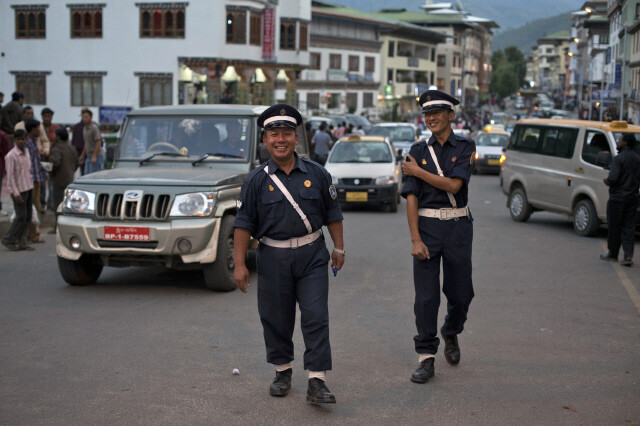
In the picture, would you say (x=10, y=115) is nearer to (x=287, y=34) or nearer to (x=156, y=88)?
(x=156, y=88)

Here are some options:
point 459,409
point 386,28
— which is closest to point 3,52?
point 386,28

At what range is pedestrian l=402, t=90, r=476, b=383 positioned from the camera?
6.23 m

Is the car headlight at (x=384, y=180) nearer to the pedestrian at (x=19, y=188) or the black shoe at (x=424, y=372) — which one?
the pedestrian at (x=19, y=188)

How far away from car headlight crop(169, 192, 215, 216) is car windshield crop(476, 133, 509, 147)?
24234 mm

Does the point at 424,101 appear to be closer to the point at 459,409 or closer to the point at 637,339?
the point at 459,409

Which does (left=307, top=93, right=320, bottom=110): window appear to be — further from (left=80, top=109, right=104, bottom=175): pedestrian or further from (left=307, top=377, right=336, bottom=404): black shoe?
(left=307, top=377, right=336, bottom=404): black shoe

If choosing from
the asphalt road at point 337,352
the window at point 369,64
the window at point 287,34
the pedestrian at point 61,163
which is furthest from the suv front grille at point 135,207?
the window at point 369,64

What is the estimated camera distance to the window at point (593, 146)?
15156mm

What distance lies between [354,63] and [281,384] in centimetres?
7161

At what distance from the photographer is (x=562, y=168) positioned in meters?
15.9

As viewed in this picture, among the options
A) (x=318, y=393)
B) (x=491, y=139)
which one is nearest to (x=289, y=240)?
(x=318, y=393)

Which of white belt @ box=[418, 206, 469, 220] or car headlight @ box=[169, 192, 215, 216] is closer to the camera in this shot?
white belt @ box=[418, 206, 469, 220]

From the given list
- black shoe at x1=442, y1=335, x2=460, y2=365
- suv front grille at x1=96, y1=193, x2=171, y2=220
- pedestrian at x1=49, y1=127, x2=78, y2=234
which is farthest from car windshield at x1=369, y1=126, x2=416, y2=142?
black shoe at x1=442, y1=335, x2=460, y2=365

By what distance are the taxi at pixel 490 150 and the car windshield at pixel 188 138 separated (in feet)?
69.4
